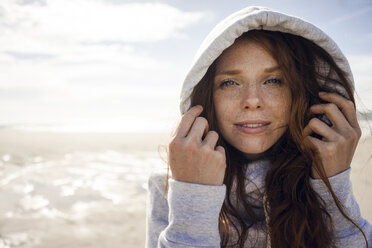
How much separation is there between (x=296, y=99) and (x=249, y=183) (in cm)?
69

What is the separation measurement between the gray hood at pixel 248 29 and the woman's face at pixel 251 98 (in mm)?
192

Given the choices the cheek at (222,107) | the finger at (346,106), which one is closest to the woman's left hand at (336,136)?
the finger at (346,106)

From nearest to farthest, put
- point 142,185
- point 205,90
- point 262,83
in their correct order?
1. point 262,83
2. point 205,90
3. point 142,185

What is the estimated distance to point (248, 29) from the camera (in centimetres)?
197

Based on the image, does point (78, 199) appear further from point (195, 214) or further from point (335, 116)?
point (335, 116)

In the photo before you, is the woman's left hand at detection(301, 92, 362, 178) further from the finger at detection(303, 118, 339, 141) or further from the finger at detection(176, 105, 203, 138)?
the finger at detection(176, 105, 203, 138)

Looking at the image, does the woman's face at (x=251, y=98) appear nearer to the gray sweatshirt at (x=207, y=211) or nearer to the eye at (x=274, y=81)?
the eye at (x=274, y=81)

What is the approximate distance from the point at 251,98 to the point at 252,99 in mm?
11

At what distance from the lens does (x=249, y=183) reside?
2.15 metres

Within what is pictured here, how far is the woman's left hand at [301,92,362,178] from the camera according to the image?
1.82 metres

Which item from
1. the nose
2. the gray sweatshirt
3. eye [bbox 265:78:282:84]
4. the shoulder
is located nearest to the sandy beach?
the shoulder

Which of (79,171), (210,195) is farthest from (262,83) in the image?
(79,171)

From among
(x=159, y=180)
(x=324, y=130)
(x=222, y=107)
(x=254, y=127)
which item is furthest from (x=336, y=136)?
(x=159, y=180)

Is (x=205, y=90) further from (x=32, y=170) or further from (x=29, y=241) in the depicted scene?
(x=32, y=170)
